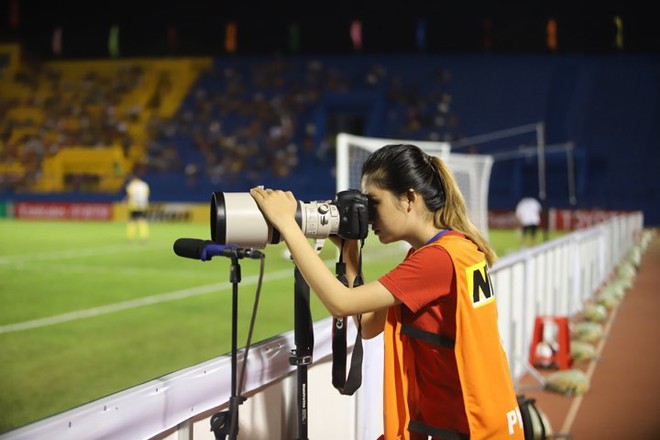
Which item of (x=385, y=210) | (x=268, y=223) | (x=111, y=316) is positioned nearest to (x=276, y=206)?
(x=268, y=223)

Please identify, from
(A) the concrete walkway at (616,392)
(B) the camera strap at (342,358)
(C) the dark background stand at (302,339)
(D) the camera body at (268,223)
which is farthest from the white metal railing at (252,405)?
(A) the concrete walkway at (616,392)

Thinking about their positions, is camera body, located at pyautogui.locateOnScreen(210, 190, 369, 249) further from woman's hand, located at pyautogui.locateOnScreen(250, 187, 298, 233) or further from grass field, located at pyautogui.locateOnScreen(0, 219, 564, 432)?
grass field, located at pyautogui.locateOnScreen(0, 219, 564, 432)

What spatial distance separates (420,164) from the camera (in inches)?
101

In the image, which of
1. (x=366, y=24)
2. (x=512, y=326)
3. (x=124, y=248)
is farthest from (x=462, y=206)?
(x=366, y=24)

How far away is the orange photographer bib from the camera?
98.5 inches

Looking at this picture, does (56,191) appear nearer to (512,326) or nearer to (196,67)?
(196,67)

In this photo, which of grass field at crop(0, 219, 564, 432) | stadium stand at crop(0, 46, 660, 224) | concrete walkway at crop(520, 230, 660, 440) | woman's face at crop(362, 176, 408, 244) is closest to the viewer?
woman's face at crop(362, 176, 408, 244)

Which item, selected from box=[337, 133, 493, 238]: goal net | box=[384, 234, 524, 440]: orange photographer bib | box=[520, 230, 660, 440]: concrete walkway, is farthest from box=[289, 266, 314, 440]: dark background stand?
box=[337, 133, 493, 238]: goal net

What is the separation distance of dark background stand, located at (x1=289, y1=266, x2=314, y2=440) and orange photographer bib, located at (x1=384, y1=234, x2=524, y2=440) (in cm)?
28

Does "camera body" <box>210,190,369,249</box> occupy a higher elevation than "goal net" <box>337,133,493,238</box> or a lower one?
lower

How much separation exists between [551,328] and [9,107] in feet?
140

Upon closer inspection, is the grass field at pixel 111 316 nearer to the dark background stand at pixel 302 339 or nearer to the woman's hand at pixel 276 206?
the dark background stand at pixel 302 339

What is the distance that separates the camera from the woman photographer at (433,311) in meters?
2.49

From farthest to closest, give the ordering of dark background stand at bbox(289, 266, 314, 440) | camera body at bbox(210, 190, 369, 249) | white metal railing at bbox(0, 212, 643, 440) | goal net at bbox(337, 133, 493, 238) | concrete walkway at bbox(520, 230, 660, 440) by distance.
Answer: goal net at bbox(337, 133, 493, 238) → concrete walkway at bbox(520, 230, 660, 440) → dark background stand at bbox(289, 266, 314, 440) → camera body at bbox(210, 190, 369, 249) → white metal railing at bbox(0, 212, 643, 440)
